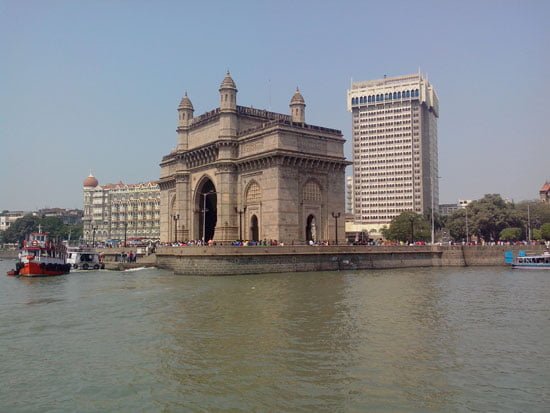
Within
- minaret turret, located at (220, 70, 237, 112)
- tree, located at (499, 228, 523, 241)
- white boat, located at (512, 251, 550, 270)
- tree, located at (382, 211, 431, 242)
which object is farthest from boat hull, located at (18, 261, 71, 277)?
tree, located at (499, 228, 523, 241)

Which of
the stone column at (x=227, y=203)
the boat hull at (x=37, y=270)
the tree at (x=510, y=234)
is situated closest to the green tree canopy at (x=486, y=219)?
the tree at (x=510, y=234)

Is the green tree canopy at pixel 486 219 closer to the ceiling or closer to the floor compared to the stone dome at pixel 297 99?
closer to the floor

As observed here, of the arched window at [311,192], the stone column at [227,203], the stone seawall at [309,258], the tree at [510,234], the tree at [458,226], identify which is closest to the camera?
the stone seawall at [309,258]

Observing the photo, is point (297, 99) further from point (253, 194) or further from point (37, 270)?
point (37, 270)

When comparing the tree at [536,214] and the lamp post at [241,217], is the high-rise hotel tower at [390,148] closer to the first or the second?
the tree at [536,214]

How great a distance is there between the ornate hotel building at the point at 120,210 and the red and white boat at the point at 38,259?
65.6 m

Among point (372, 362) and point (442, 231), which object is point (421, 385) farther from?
point (442, 231)

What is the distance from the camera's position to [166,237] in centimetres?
7838

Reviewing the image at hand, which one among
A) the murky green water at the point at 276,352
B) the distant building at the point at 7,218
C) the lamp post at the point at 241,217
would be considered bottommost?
the murky green water at the point at 276,352

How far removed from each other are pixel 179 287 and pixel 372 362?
2226cm

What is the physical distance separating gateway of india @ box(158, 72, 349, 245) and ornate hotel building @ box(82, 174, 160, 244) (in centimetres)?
5500

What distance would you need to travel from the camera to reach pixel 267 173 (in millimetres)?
54750

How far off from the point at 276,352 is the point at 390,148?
116 metres

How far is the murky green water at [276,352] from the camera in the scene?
12836 millimetres
